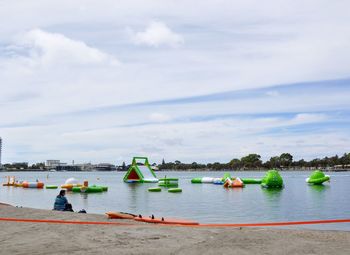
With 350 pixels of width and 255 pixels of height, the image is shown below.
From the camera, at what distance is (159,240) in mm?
11156

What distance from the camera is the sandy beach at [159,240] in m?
9.95

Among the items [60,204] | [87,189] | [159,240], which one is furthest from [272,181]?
[159,240]

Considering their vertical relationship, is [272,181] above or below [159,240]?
below

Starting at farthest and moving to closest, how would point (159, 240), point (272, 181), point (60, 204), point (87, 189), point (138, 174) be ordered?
point (138, 174) → point (272, 181) → point (87, 189) → point (60, 204) → point (159, 240)

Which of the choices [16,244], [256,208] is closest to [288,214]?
[256,208]

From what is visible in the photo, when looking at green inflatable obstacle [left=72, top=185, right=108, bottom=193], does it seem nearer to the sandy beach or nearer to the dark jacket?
the dark jacket

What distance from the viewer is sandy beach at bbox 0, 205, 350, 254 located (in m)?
9.95

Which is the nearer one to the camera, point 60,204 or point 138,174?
point 60,204

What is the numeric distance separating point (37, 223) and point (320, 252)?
9235 millimetres

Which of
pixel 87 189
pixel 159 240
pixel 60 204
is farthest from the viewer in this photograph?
pixel 87 189

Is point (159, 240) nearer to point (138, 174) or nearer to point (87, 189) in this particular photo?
point (87, 189)

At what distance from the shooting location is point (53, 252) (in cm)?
965

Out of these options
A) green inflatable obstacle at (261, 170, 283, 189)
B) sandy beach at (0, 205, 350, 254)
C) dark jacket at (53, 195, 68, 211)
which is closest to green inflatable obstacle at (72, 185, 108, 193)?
green inflatable obstacle at (261, 170, 283, 189)

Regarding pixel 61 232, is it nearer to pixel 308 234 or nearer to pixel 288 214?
pixel 308 234
